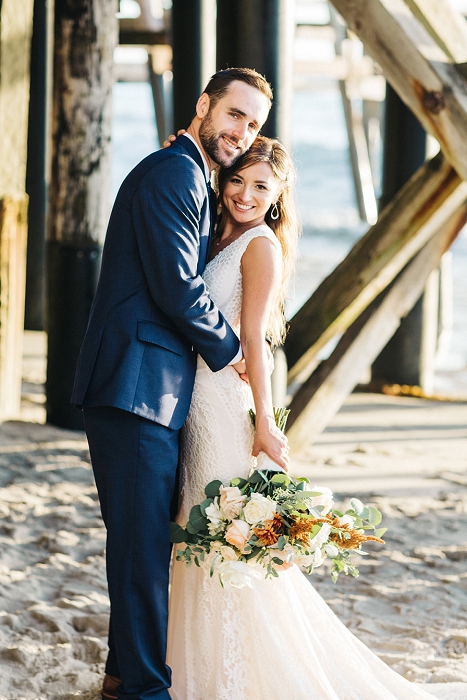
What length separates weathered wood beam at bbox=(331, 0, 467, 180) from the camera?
4.22m

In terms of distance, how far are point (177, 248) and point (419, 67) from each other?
233 centimetres

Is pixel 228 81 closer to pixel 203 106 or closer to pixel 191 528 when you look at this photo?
pixel 203 106

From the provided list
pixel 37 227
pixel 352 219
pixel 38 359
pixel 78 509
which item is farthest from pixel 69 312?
pixel 352 219

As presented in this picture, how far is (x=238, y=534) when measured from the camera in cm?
244

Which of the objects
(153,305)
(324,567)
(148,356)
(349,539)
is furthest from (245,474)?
(324,567)

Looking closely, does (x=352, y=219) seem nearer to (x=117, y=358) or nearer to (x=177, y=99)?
(x=177, y=99)

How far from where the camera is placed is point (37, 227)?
10.1 meters

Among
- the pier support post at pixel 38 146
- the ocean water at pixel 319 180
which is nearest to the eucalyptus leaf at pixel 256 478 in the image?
the pier support post at pixel 38 146

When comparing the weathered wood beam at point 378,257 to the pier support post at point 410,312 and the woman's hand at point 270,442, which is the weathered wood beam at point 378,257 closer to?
the pier support post at point 410,312

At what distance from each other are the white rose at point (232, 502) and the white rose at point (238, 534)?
0.05m

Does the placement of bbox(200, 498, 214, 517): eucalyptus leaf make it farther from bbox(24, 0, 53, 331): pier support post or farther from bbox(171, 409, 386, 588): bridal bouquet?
bbox(24, 0, 53, 331): pier support post

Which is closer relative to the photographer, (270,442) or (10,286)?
(270,442)

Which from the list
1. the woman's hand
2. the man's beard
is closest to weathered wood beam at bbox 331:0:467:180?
the man's beard

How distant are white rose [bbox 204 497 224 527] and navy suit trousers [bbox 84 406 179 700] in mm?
136
